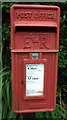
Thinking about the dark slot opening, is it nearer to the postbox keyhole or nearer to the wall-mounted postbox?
the wall-mounted postbox

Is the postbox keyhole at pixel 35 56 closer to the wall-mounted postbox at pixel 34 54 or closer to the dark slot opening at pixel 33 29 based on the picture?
the wall-mounted postbox at pixel 34 54

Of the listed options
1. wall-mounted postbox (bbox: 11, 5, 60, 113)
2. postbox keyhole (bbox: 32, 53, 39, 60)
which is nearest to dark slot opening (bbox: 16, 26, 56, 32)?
wall-mounted postbox (bbox: 11, 5, 60, 113)

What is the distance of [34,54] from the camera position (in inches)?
63.2

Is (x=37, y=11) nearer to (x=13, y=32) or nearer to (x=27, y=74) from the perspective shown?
(x=13, y=32)

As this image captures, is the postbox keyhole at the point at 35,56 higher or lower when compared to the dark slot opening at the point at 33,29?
lower

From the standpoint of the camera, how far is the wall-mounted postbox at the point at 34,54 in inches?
61.1

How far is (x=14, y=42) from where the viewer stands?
1.58m

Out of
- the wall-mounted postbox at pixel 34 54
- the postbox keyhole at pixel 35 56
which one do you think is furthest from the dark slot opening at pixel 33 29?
the postbox keyhole at pixel 35 56

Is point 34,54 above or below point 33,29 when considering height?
below

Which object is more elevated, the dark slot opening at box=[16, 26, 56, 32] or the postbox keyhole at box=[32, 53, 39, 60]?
the dark slot opening at box=[16, 26, 56, 32]

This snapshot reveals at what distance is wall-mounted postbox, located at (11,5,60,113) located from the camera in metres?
1.55

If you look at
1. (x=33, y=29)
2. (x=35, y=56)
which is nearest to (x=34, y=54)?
(x=35, y=56)

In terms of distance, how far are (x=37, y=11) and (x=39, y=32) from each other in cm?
22

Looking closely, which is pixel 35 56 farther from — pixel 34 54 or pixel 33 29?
pixel 33 29
